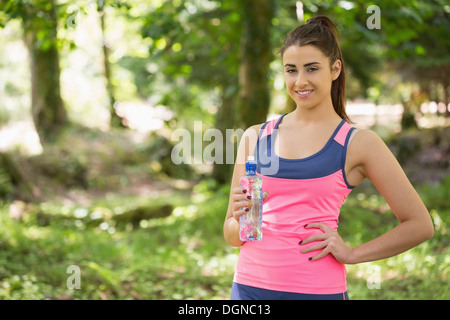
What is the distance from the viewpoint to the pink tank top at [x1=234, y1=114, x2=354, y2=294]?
206 cm

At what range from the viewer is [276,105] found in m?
25.8

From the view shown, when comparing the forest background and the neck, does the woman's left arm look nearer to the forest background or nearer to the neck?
the neck

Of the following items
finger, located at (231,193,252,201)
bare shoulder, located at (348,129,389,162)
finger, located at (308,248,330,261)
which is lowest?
finger, located at (308,248,330,261)

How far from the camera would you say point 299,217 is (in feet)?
6.82

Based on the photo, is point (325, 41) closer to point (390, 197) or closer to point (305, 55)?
point (305, 55)

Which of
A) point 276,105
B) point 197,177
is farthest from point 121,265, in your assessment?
point 276,105

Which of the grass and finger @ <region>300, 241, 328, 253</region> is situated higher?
the grass

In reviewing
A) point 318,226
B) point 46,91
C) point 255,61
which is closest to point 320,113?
point 318,226

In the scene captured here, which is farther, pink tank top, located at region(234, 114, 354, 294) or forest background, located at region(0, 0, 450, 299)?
forest background, located at region(0, 0, 450, 299)

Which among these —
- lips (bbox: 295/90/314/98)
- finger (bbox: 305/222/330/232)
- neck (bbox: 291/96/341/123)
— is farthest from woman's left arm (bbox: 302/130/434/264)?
lips (bbox: 295/90/314/98)

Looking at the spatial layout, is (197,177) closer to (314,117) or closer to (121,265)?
(121,265)

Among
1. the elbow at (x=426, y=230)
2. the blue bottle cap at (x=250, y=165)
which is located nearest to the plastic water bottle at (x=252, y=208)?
the blue bottle cap at (x=250, y=165)

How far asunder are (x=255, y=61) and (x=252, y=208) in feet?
20.3

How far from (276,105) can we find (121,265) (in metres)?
19.9
